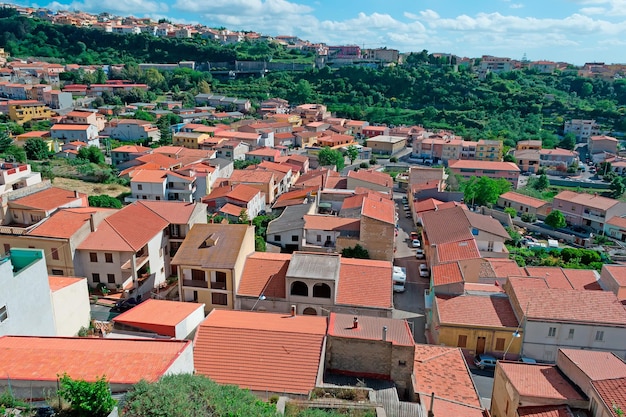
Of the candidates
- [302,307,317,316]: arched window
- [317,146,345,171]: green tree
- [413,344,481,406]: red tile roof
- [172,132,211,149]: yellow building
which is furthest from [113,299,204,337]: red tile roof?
[172,132,211,149]: yellow building

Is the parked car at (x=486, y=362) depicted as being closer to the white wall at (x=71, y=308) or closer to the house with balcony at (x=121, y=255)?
the house with balcony at (x=121, y=255)

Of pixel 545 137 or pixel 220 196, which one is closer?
pixel 220 196

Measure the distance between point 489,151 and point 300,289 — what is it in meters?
63.8

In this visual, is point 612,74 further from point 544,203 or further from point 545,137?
point 544,203

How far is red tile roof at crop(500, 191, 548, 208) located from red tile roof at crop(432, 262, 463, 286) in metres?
32.3

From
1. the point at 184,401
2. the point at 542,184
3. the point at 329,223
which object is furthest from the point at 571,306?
the point at 542,184

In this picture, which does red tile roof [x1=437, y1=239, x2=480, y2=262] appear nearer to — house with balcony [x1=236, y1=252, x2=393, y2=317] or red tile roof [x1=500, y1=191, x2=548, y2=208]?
house with balcony [x1=236, y1=252, x2=393, y2=317]

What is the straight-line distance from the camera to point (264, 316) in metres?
19.5

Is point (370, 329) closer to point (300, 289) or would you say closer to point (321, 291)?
point (321, 291)

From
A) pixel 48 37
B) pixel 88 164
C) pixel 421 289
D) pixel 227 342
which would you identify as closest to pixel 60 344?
pixel 227 342

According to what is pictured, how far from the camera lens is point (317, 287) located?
896 inches

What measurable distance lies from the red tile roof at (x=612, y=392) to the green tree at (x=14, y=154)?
5512 centimetres

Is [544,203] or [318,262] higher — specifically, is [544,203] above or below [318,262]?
below

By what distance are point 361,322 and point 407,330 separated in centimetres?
185
